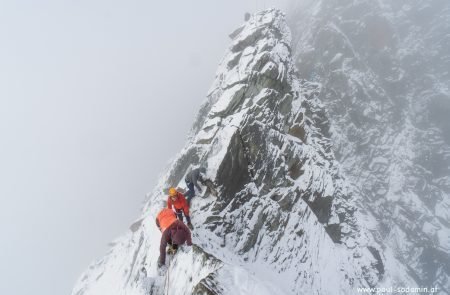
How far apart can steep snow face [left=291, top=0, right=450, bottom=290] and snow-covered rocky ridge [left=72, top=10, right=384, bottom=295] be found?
1001 cm

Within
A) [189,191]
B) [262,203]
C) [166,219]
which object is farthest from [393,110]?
[166,219]

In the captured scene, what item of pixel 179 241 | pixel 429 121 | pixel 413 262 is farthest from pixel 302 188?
pixel 429 121

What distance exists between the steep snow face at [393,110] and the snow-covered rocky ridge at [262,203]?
32.8 feet

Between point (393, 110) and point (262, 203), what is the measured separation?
114ft

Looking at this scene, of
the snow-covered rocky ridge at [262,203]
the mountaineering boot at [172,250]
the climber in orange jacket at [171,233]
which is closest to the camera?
the climber in orange jacket at [171,233]

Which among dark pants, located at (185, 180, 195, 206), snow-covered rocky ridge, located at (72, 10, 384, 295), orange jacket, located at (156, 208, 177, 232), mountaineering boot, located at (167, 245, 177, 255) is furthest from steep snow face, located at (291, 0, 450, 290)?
orange jacket, located at (156, 208, 177, 232)

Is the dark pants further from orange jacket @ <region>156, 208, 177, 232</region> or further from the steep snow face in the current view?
the steep snow face

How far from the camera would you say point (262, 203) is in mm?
18859

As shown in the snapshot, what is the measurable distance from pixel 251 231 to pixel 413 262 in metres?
26.7

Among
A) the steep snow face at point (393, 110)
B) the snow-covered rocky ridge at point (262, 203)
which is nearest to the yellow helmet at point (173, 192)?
the snow-covered rocky ridge at point (262, 203)

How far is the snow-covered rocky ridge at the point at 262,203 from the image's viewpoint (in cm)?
1397

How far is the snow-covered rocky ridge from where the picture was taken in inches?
550

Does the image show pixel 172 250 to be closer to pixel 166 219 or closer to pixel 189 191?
pixel 166 219

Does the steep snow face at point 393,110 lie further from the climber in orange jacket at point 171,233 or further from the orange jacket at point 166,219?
the orange jacket at point 166,219
